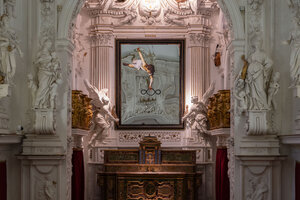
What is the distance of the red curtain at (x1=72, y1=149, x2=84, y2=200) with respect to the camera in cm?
1345

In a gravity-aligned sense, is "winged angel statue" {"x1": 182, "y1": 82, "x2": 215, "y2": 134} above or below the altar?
above

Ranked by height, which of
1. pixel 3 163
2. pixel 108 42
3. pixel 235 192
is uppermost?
pixel 108 42

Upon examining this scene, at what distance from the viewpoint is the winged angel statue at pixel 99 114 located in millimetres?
15633

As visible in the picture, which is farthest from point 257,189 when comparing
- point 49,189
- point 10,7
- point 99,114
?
point 99,114

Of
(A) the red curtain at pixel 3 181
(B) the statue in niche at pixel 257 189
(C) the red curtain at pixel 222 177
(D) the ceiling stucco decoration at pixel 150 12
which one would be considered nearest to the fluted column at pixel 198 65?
(D) the ceiling stucco decoration at pixel 150 12

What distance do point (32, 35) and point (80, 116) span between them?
3389 mm

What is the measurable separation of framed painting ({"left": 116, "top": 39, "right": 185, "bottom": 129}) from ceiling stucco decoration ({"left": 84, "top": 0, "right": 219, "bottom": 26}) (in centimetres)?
62

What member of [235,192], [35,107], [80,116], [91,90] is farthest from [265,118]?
[91,90]

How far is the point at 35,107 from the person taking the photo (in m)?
10.3

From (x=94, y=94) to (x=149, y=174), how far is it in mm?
2834

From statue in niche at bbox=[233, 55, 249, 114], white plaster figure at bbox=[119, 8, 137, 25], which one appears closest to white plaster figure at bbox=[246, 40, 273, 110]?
statue in niche at bbox=[233, 55, 249, 114]

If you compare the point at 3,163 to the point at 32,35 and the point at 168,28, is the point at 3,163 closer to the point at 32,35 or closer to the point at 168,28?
the point at 32,35

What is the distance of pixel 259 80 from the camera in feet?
Result: 33.0

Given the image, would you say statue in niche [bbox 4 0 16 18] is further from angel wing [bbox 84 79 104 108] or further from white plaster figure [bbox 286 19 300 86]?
angel wing [bbox 84 79 104 108]
